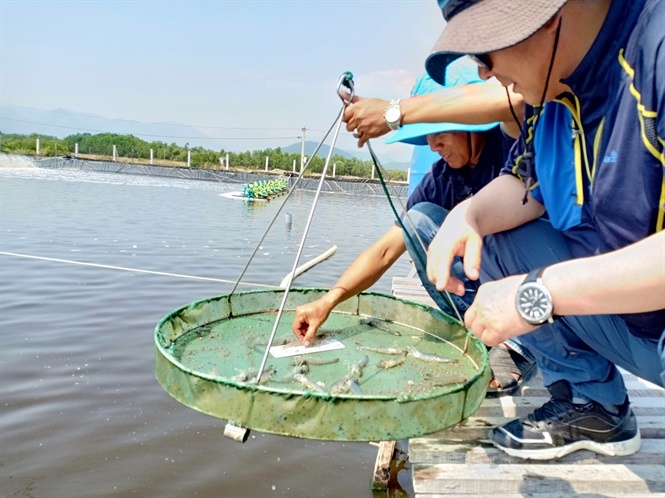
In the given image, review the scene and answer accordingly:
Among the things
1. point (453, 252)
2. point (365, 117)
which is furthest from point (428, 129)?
point (453, 252)

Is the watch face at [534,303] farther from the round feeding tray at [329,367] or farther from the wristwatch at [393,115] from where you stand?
the wristwatch at [393,115]

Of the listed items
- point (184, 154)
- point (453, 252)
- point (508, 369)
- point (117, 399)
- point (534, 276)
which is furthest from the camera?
point (184, 154)

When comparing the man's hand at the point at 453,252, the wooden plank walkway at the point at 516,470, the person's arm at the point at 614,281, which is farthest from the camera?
the wooden plank walkway at the point at 516,470

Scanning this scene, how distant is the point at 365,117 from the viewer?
2133 millimetres

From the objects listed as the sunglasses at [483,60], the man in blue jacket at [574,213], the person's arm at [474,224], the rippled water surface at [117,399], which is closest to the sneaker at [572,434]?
the man in blue jacket at [574,213]

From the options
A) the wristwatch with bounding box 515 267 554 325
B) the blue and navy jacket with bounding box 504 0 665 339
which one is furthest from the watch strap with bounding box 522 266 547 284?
the blue and navy jacket with bounding box 504 0 665 339

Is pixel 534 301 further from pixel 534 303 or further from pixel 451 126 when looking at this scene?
pixel 451 126

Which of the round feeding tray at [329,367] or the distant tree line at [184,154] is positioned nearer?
the round feeding tray at [329,367]

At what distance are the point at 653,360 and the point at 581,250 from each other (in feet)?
1.48

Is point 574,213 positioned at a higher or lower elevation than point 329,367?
higher

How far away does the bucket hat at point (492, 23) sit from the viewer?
3.88ft

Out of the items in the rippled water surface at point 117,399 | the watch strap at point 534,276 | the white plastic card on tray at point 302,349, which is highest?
the watch strap at point 534,276

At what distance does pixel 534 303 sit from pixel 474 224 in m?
0.65

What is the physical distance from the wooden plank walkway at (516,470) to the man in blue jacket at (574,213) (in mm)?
55
